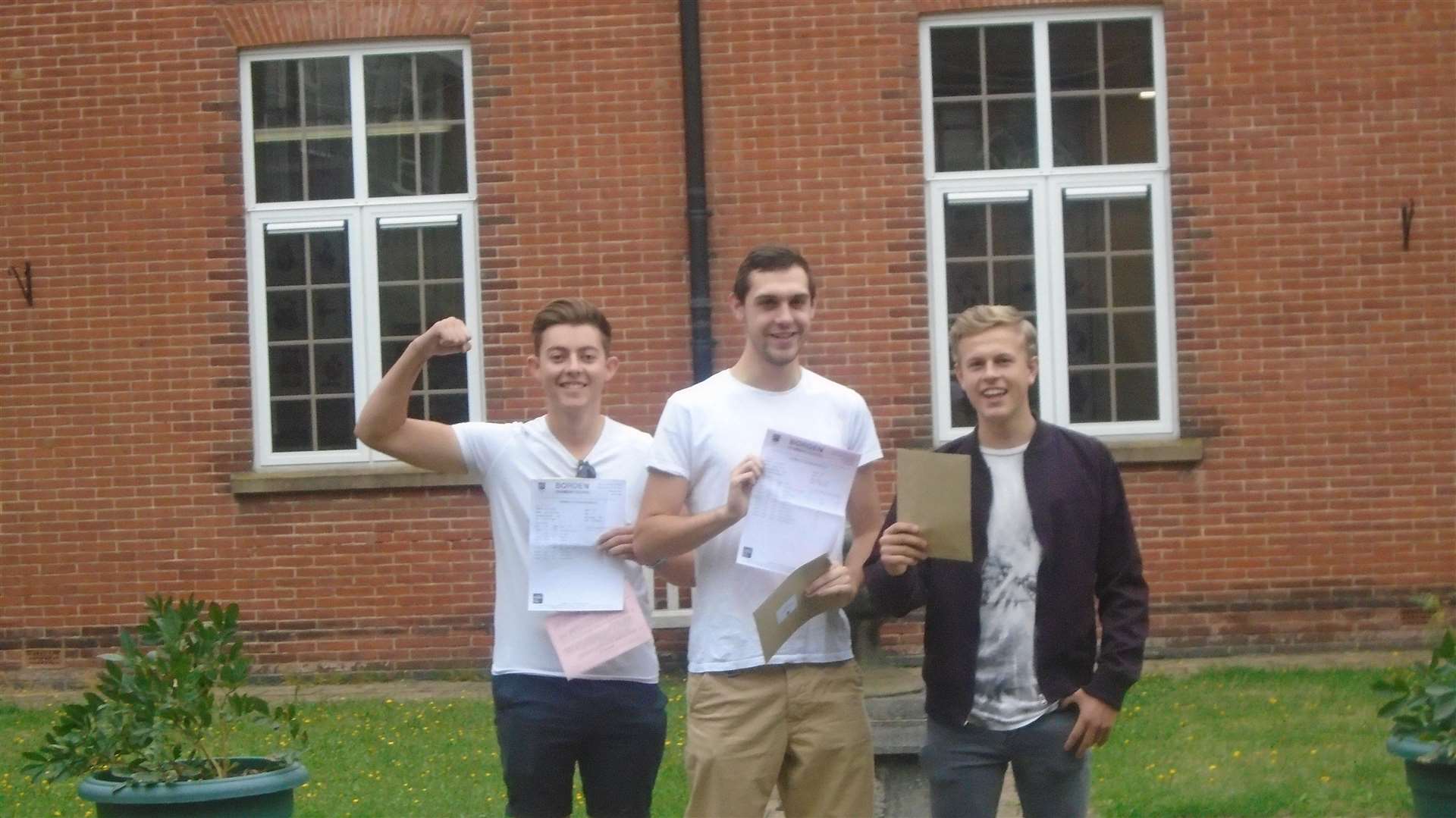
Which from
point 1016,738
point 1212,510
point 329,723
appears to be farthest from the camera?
point 1212,510

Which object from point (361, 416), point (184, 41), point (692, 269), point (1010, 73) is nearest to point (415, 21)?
point (184, 41)

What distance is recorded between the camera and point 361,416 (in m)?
4.76

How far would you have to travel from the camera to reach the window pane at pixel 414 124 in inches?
443

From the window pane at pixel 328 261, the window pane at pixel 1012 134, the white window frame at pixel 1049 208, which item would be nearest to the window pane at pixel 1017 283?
the white window frame at pixel 1049 208

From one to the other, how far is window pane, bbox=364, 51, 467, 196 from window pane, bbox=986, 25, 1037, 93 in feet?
10.2

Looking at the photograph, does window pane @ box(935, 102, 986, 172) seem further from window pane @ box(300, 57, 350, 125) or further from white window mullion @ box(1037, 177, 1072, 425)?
window pane @ box(300, 57, 350, 125)

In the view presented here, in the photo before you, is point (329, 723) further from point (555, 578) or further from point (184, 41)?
point (555, 578)

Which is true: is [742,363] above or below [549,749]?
above

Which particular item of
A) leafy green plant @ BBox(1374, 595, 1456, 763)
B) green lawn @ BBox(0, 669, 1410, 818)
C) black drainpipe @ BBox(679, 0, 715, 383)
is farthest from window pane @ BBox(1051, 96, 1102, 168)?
leafy green plant @ BBox(1374, 595, 1456, 763)

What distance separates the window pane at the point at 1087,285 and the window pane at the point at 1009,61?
3.50 ft

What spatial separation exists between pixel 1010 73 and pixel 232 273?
4740mm

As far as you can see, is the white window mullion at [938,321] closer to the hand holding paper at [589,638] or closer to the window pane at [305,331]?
the window pane at [305,331]

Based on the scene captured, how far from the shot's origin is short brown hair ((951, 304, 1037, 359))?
4352mm

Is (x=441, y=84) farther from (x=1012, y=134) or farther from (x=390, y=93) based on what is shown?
(x=1012, y=134)
